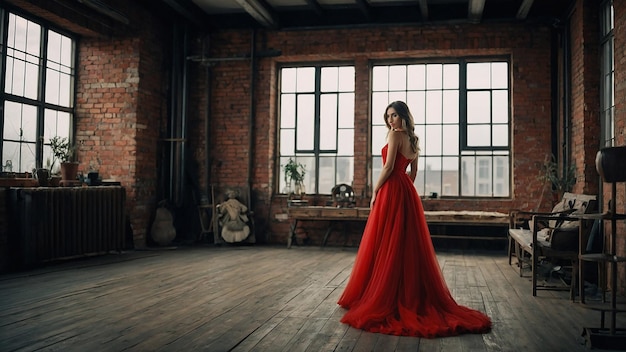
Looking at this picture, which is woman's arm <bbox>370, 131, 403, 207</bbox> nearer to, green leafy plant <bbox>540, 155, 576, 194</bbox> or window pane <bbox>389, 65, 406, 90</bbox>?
green leafy plant <bbox>540, 155, 576, 194</bbox>

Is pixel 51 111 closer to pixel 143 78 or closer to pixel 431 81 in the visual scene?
pixel 143 78

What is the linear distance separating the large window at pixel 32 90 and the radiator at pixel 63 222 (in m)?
0.68

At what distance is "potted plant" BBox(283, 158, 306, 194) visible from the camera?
871cm

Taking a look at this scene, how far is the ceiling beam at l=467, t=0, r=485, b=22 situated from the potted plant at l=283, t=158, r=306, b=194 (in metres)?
3.53

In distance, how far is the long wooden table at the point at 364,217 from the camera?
7.70 m

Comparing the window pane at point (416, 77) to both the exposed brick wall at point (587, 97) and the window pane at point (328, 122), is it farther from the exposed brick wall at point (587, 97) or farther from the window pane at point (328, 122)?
the exposed brick wall at point (587, 97)

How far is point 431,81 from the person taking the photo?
8734mm

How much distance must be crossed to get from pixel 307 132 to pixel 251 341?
6.18 metres

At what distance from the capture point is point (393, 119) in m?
4.11

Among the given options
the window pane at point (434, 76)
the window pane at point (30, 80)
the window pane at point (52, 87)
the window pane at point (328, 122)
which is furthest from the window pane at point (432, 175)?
the window pane at point (30, 80)

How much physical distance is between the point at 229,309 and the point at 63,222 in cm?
332

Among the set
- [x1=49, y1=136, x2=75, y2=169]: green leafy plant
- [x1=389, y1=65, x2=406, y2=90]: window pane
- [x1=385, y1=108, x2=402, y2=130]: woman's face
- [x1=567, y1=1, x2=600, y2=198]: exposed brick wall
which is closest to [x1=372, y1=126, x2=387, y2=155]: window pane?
[x1=389, y1=65, x2=406, y2=90]: window pane

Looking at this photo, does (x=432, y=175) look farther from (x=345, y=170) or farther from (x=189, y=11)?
(x=189, y=11)

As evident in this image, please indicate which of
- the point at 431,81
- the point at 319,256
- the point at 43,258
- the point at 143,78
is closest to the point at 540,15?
the point at 431,81
